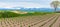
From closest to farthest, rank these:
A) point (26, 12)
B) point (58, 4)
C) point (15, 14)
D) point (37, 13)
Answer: point (15, 14)
point (26, 12)
point (37, 13)
point (58, 4)

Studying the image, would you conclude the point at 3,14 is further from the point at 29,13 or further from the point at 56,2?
the point at 56,2

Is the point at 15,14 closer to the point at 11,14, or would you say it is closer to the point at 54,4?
the point at 11,14

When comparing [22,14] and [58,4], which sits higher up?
[22,14]

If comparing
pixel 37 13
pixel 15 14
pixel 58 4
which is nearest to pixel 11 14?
pixel 15 14

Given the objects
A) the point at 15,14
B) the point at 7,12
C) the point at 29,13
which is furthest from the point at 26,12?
the point at 7,12

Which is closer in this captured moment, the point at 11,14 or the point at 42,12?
the point at 11,14

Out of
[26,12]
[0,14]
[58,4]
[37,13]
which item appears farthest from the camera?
[58,4]

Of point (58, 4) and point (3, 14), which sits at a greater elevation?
point (3, 14)

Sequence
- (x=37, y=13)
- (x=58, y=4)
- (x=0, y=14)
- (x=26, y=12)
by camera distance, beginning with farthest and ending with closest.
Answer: (x=58, y=4)
(x=37, y=13)
(x=26, y=12)
(x=0, y=14)

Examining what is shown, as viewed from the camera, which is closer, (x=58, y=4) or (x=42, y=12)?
(x=42, y=12)
